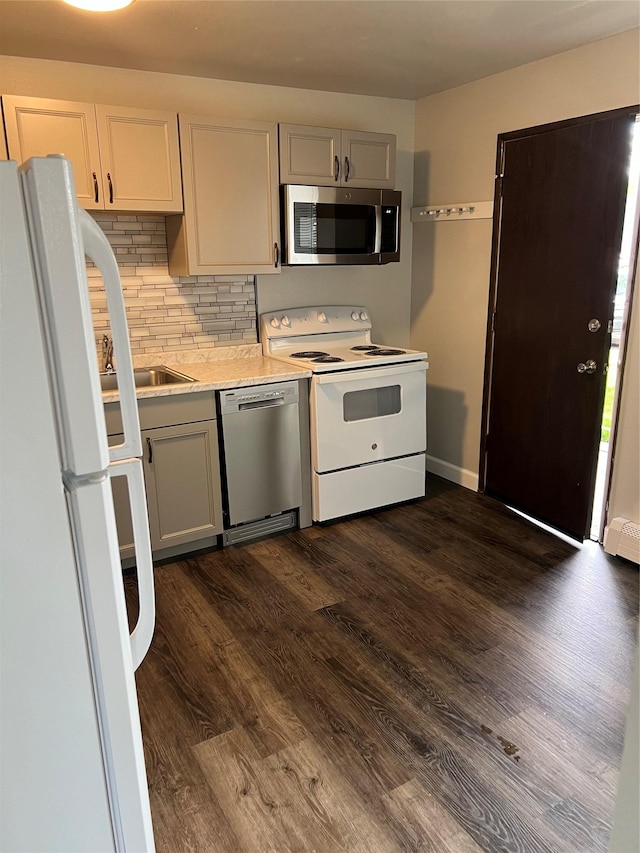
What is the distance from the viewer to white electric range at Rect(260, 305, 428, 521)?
10.8ft

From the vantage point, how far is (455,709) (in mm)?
2053

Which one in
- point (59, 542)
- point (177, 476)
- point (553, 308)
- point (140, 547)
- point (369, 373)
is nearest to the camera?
point (59, 542)

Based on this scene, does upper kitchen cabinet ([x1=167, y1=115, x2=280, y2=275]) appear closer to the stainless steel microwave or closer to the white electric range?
the stainless steel microwave

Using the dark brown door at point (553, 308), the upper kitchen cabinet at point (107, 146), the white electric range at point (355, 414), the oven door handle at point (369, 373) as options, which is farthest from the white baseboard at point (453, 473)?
the upper kitchen cabinet at point (107, 146)

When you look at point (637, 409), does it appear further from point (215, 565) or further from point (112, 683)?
point (112, 683)

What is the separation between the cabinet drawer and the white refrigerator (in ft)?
5.70

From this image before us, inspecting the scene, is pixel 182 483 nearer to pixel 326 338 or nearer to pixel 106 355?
pixel 106 355

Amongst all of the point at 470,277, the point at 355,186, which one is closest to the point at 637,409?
the point at 470,277

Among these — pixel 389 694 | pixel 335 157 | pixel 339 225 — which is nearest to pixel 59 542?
pixel 389 694

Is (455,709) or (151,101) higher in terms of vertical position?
(151,101)

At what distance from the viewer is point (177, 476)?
117 inches

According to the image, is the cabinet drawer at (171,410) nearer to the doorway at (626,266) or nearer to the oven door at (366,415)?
the oven door at (366,415)

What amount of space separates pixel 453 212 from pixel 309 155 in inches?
39.8

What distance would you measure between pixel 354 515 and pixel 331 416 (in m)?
0.66
